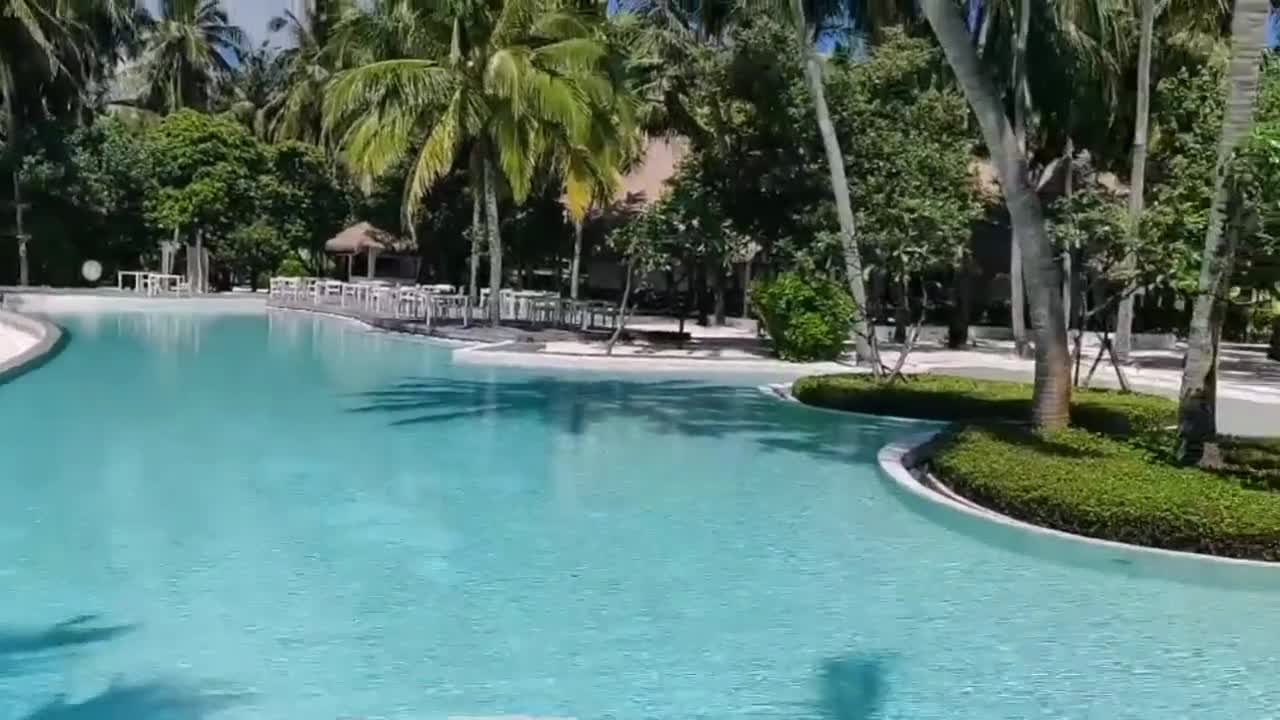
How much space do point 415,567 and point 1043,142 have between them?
2369 cm

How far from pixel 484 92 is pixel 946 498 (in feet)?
56.2

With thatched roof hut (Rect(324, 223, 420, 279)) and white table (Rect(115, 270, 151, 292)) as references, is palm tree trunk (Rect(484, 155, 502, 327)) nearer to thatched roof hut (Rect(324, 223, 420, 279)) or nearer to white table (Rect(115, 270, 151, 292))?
thatched roof hut (Rect(324, 223, 420, 279))

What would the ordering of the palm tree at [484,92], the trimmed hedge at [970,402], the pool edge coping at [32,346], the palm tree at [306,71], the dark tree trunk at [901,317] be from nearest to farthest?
1. the trimmed hedge at [970,402]
2. the pool edge coping at [32,346]
3. the dark tree trunk at [901,317]
4. the palm tree at [484,92]
5. the palm tree at [306,71]

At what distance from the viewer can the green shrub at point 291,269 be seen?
39.9m

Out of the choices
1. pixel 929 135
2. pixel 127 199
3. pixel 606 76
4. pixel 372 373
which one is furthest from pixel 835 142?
pixel 127 199

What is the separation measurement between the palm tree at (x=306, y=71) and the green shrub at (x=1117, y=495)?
32.4 m

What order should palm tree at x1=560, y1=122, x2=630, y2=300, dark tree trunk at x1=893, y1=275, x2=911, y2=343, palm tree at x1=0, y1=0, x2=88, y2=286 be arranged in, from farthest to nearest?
1. palm tree at x1=0, y1=0, x2=88, y2=286
2. palm tree at x1=560, y1=122, x2=630, y2=300
3. dark tree trunk at x1=893, y1=275, x2=911, y2=343

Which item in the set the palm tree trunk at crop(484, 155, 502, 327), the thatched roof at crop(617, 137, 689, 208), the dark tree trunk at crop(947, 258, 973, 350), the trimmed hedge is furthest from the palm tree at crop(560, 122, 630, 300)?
the thatched roof at crop(617, 137, 689, 208)

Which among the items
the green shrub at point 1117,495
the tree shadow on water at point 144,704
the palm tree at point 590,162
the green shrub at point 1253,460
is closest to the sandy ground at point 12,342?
the palm tree at point 590,162

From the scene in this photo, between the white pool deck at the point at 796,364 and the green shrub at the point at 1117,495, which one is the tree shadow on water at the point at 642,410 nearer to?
the white pool deck at the point at 796,364

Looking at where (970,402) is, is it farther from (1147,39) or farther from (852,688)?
(1147,39)

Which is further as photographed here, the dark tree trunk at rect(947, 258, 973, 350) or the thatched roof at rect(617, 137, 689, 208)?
the thatched roof at rect(617, 137, 689, 208)

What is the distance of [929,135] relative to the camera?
21.2 m

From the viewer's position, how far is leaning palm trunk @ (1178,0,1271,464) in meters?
10.0
